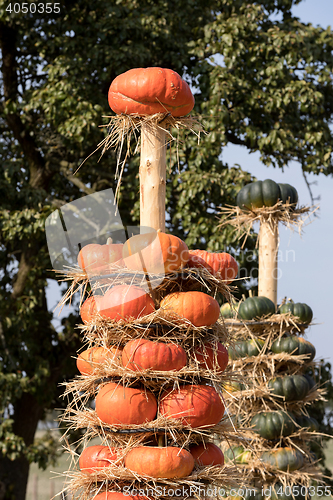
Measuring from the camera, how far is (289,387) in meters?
4.45

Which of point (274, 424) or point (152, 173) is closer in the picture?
point (152, 173)

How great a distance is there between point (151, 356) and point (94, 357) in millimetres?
357

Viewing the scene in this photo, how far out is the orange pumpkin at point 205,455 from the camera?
251cm

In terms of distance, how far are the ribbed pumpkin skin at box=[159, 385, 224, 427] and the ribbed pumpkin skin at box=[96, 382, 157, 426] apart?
69 mm

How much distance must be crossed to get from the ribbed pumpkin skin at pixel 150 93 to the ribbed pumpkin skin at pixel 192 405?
1.46 metres

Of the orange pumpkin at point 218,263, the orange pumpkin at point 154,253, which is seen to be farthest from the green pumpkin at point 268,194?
the orange pumpkin at point 154,253

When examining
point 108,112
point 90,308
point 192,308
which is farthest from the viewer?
point 108,112

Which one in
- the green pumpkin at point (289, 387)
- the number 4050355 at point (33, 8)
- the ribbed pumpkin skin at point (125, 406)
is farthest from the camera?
the number 4050355 at point (33, 8)

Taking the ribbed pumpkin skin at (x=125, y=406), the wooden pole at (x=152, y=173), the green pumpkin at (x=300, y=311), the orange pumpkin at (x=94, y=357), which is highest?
the wooden pole at (x=152, y=173)

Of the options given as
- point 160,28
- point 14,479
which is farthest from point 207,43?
point 14,479

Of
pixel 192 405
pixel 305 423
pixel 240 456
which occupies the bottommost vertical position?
pixel 240 456

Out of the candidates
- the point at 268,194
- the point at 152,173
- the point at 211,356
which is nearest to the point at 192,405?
the point at 211,356

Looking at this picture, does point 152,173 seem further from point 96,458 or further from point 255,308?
point 255,308

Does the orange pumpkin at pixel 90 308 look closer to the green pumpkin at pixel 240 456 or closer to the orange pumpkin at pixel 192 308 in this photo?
the orange pumpkin at pixel 192 308
